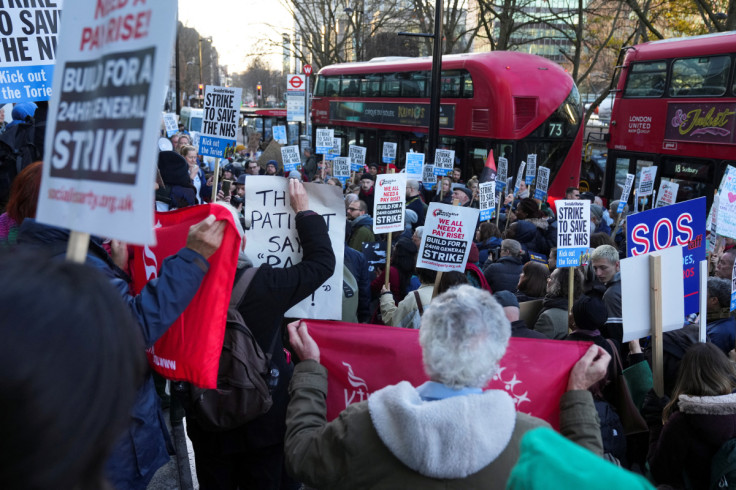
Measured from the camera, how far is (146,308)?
2131 mm

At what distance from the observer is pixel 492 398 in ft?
5.38

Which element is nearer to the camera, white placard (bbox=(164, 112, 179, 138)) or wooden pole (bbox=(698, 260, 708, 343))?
wooden pole (bbox=(698, 260, 708, 343))

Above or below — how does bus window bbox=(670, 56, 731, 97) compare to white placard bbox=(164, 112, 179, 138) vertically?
above

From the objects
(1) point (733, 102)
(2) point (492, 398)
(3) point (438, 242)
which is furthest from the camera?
(1) point (733, 102)

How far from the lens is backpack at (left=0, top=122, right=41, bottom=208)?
18.8 feet

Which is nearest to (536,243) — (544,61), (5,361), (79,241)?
(79,241)

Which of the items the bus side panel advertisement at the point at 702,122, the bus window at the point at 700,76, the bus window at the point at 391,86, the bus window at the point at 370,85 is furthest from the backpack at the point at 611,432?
the bus window at the point at 370,85

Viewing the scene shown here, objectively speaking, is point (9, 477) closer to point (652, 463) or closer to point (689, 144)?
point (652, 463)

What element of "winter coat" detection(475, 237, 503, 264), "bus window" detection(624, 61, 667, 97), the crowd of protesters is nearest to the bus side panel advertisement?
"bus window" detection(624, 61, 667, 97)

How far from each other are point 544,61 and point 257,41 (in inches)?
984

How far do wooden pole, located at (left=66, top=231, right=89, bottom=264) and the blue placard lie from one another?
3.41 meters

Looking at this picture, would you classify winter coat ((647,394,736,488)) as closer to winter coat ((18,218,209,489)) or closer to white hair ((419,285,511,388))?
white hair ((419,285,511,388))

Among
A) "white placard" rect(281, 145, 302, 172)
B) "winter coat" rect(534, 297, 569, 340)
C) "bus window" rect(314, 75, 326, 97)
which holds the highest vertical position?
"bus window" rect(314, 75, 326, 97)

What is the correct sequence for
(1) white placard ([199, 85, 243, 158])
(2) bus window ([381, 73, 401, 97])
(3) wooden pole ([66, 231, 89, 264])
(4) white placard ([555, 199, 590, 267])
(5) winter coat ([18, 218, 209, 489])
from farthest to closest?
(2) bus window ([381, 73, 401, 97]) < (1) white placard ([199, 85, 243, 158]) < (4) white placard ([555, 199, 590, 267]) < (5) winter coat ([18, 218, 209, 489]) < (3) wooden pole ([66, 231, 89, 264])
